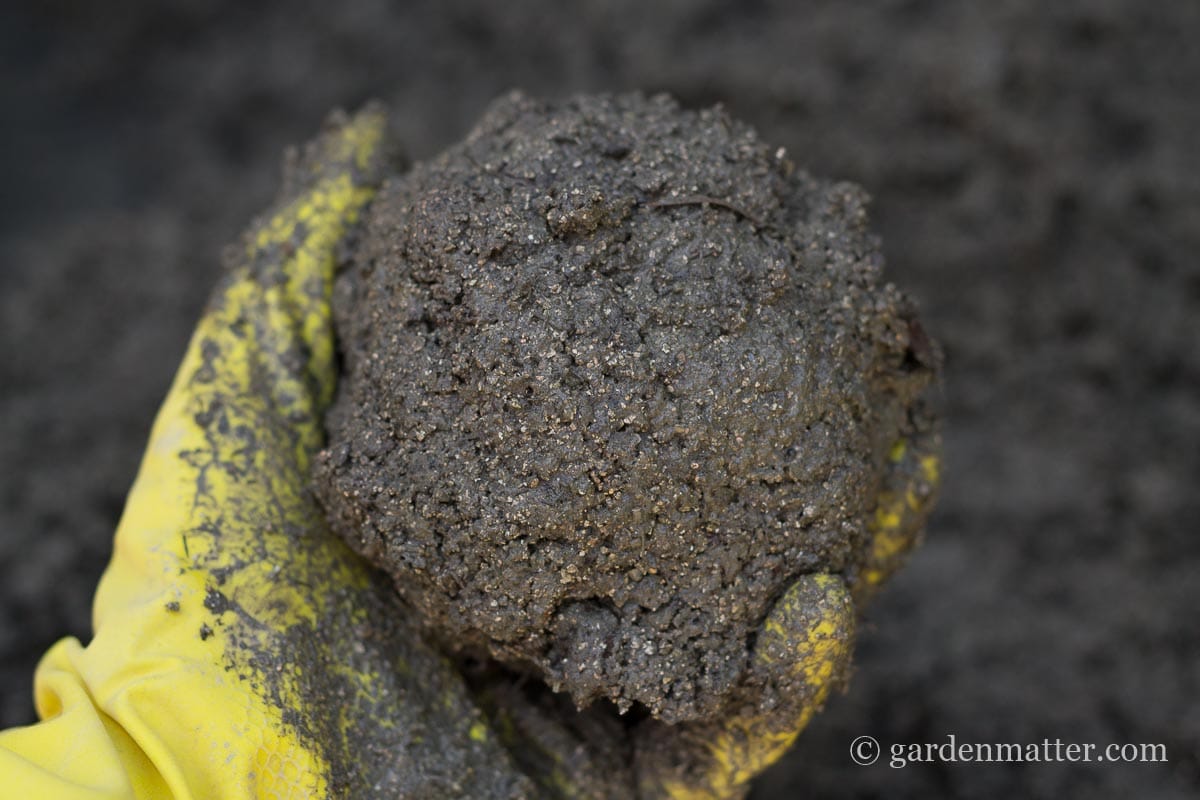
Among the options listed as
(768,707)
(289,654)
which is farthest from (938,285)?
(289,654)

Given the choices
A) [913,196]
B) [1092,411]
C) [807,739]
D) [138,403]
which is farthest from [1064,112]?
[138,403]

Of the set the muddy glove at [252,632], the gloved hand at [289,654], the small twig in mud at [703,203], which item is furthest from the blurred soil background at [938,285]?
the small twig in mud at [703,203]

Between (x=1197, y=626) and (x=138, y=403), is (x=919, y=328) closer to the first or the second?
(x=1197, y=626)

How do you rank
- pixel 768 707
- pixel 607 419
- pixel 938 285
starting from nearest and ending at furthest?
pixel 607 419 → pixel 768 707 → pixel 938 285

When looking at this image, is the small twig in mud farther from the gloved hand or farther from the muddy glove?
the muddy glove

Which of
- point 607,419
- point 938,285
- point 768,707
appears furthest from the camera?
point 938,285

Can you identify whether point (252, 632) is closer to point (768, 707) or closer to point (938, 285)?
point (768, 707)

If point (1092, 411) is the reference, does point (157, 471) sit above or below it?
below
